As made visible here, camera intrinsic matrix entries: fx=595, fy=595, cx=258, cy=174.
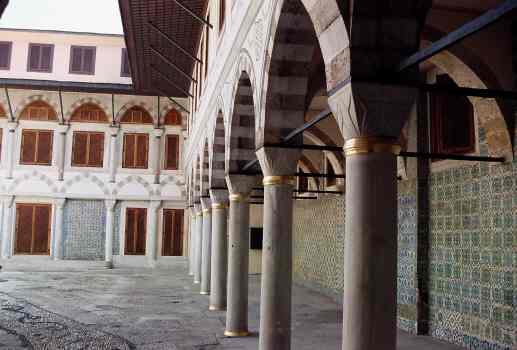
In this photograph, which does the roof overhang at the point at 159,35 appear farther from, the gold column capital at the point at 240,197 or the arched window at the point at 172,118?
the gold column capital at the point at 240,197

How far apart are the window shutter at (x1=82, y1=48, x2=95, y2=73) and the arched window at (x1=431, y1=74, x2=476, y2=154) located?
17.6 m

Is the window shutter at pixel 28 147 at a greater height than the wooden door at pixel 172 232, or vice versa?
the window shutter at pixel 28 147

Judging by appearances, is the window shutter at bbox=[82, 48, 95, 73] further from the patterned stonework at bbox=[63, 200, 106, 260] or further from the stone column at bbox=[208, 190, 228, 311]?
the stone column at bbox=[208, 190, 228, 311]

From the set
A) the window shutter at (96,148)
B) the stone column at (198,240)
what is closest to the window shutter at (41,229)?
the window shutter at (96,148)

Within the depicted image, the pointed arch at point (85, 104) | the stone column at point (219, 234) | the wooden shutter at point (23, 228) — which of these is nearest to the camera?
the stone column at point (219, 234)

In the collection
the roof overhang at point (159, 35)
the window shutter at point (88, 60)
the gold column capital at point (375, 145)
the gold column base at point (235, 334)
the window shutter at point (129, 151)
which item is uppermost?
the window shutter at point (88, 60)

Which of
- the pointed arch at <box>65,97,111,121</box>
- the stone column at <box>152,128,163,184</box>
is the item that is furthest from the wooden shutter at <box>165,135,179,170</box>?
the pointed arch at <box>65,97,111,121</box>

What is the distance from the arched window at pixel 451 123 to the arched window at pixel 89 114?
57.5ft

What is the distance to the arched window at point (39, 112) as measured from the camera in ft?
78.5

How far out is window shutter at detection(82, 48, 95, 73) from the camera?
24.0 meters

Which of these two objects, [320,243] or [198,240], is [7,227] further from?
[320,243]

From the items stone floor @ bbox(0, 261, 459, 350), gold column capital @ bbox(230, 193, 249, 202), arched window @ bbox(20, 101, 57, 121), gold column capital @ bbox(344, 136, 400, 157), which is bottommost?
stone floor @ bbox(0, 261, 459, 350)

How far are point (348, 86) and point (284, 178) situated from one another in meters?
3.03

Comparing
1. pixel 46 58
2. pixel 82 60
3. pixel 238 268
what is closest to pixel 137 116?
pixel 82 60
